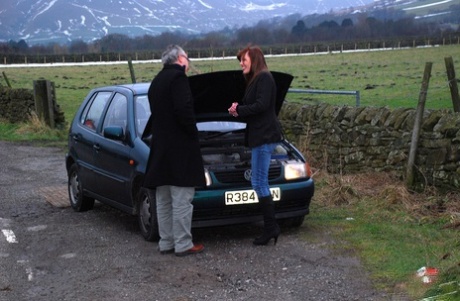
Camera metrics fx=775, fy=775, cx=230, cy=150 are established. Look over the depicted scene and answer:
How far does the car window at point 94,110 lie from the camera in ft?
31.8

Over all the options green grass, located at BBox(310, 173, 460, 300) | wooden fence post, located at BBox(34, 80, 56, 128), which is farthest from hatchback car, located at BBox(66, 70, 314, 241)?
wooden fence post, located at BBox(34, 80, 56, 128)

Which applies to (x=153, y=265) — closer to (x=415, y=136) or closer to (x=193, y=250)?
(x=193, y=250)

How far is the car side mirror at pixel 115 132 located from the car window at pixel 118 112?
217 mm

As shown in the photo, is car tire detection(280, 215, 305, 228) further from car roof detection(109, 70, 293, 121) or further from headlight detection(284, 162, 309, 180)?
car roof detection(109, 70, 293, 121)

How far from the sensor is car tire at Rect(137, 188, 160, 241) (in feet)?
26.1

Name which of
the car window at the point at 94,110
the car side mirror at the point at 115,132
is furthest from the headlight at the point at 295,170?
the car window at the point at 94,110

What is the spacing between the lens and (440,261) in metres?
6.78

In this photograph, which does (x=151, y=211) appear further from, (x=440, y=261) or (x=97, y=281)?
(x=440, y=261)

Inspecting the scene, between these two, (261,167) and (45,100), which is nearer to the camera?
(261,167)

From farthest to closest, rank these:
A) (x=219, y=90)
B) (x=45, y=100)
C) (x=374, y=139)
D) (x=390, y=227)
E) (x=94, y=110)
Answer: (x=45, y=100), (x=374, y=139), (x=94, y=110), (x=390, y=227), (x=219, y=90)

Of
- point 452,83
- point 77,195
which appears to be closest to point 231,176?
point 77,195

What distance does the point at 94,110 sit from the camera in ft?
32.6

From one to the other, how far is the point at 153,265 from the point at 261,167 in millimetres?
1450

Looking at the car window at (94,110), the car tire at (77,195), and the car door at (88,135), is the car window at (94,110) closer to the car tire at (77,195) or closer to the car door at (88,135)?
the car door at (88,135)
